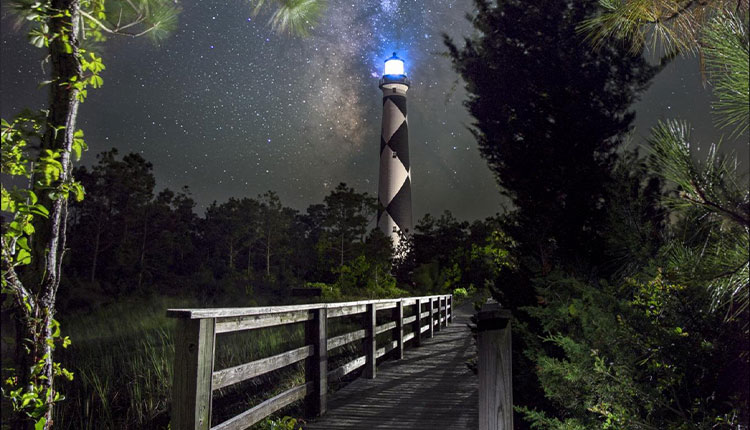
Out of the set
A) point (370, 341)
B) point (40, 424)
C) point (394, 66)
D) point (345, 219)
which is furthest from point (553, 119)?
point (394, 66)

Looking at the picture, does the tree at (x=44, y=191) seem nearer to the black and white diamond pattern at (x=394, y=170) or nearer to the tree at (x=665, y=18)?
the tree at (x=665, y=18)

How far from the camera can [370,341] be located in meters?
6.45

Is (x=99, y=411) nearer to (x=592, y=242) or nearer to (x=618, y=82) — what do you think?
(x=592, y=242)

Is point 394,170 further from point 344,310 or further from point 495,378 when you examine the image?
point 495,378

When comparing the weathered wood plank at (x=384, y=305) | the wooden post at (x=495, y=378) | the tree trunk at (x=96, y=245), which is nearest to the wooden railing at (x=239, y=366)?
the weathered wood plank at (x=384, y=305)

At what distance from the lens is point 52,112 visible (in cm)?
266

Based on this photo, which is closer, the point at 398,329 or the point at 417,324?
the point at 398,329

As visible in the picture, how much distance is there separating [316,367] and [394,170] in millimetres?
24314

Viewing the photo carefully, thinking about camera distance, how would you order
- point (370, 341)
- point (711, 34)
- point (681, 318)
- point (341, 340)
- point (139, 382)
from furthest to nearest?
point (370, 341) → point (139, 382) → point (341, 340) → point (681, 318) → point (711, 34)

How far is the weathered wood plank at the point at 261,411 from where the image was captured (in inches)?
138

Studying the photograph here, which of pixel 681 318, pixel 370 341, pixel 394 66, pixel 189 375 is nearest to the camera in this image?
pixel 681 318

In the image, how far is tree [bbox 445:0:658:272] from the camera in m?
4.38

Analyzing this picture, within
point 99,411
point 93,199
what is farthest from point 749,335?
point 93,199

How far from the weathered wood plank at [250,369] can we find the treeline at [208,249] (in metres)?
11.7
